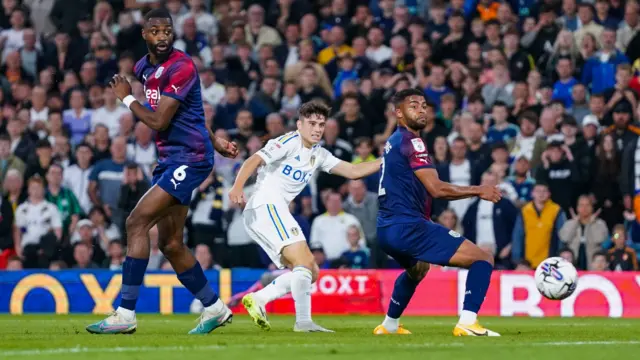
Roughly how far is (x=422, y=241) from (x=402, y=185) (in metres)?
0.53

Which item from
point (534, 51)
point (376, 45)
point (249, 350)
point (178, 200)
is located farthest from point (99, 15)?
point (249, 350)

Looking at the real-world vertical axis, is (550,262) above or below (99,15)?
below

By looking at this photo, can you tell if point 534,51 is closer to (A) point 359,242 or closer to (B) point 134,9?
(A) point 359,242

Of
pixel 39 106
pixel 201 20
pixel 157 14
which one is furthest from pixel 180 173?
pixel 201 20

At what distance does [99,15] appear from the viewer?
77.8 feet

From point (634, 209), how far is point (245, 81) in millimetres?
7189

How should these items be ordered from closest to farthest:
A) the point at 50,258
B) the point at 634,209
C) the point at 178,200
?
1. the point at 178,200
2. the point at 634,209
3. the point at 50,258

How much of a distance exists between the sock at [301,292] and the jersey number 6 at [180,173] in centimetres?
138

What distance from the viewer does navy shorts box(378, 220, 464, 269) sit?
414 inches

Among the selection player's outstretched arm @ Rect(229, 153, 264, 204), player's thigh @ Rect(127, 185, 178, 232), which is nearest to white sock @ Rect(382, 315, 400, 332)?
player's outstretched arm @ Rect(229, 153, 264, 204)

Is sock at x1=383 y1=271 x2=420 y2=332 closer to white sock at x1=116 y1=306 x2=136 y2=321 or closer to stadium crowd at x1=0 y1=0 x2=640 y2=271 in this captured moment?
white sock at x1=116 y1=306 x2=136 y2=321

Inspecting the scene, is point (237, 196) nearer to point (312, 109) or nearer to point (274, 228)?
point (274, 228)

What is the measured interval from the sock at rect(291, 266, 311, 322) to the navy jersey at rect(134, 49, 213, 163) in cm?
131

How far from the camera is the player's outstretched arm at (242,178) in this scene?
35.2 ft
